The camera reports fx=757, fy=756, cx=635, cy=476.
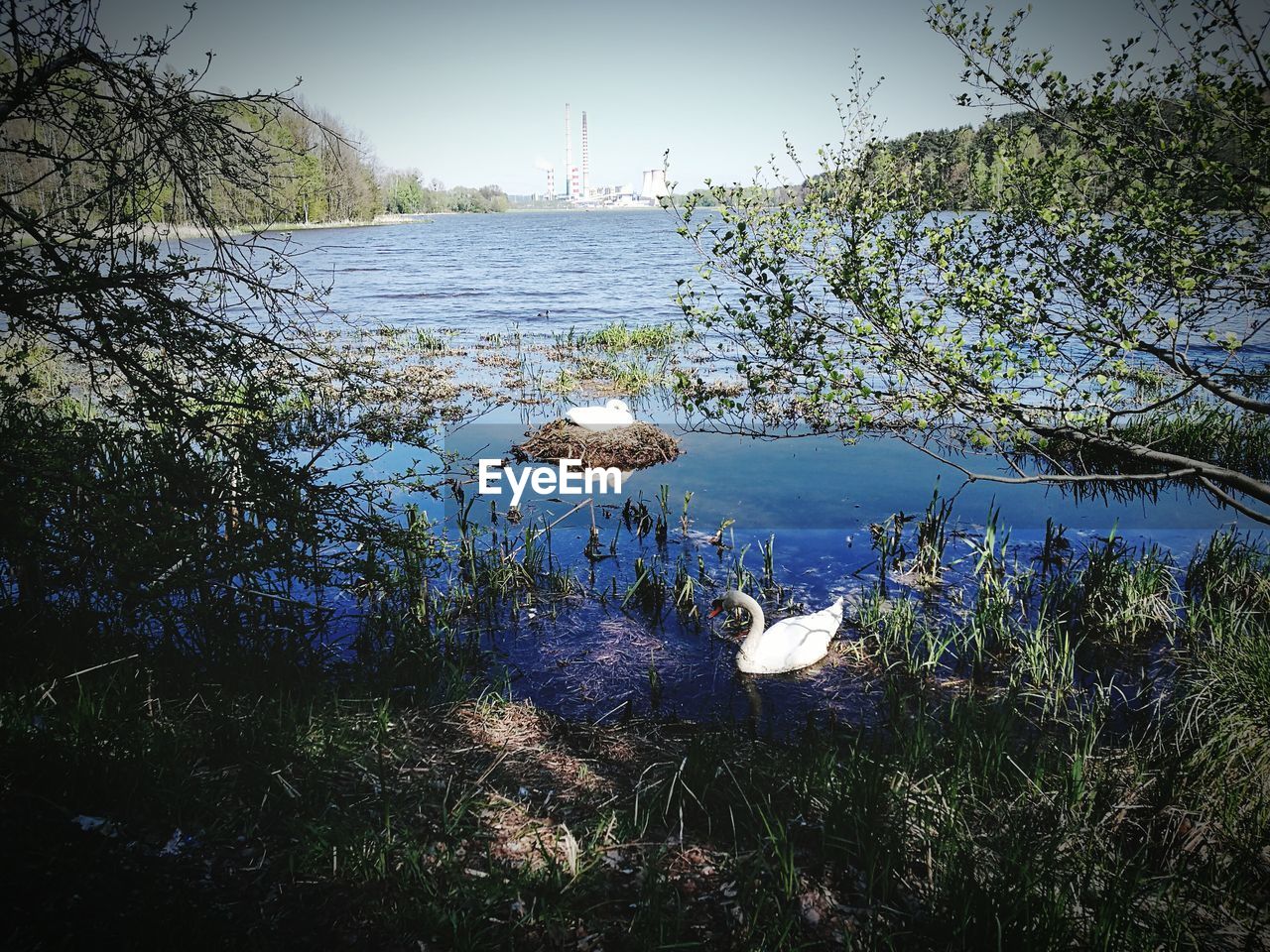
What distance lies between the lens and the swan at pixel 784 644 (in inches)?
268

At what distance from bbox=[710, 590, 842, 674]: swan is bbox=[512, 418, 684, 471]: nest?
604 centimetres

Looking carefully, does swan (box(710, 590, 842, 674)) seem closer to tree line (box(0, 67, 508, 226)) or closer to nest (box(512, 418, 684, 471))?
tree line (box(0, 67, 508, 226))

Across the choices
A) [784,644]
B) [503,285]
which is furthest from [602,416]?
[503,285]

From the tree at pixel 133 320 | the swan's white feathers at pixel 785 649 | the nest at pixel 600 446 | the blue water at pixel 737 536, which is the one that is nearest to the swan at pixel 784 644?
the swan's white feathers at pixel 785 649

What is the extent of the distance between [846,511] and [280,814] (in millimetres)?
8853

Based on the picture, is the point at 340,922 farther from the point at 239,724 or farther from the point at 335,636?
the point at 335,636

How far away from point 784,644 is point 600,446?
6593mm

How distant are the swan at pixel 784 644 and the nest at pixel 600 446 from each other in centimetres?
604

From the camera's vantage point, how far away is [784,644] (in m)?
6.82

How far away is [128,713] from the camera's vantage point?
4.90 m

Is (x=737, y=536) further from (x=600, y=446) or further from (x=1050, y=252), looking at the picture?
(x=1050, y=252)

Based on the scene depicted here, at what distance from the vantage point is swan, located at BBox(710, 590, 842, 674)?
268 inches

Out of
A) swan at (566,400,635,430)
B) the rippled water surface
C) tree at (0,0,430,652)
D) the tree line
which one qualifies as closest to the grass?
tree at (0,0,430,652)

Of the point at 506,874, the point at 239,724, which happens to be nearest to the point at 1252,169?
the point at 506,874
